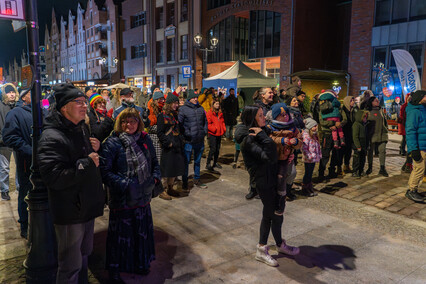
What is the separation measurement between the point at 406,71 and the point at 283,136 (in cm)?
1521

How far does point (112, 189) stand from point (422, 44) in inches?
728

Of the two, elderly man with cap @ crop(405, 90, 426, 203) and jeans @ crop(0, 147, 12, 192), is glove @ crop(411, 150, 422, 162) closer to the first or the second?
elderly man with cap @ crop(405, 90, 426, 203)

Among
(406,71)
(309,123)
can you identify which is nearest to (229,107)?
(309,123)

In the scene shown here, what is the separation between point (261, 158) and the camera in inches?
155

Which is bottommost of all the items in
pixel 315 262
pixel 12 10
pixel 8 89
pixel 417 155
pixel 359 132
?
pixel 315 262

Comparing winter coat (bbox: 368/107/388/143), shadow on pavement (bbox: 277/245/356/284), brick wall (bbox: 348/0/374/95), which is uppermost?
brick wall (bbox: 348/0/374/95)

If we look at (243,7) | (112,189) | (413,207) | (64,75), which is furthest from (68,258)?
(64,75)

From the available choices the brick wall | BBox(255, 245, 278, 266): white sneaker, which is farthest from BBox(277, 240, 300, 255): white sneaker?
the brick wall

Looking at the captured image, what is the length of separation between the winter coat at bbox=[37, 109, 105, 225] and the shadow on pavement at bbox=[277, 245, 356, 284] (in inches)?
95.7

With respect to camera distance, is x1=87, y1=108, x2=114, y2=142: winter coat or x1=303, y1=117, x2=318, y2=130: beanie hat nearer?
x1=87, y1=108, x2=114, y2=142: winter coat

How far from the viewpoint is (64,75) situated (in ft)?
243

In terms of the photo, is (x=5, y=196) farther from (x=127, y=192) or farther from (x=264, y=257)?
(x=264, y=257)

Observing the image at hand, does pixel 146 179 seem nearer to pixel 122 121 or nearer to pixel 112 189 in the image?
pixel 112 189

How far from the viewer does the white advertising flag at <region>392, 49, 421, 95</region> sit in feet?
52.7
